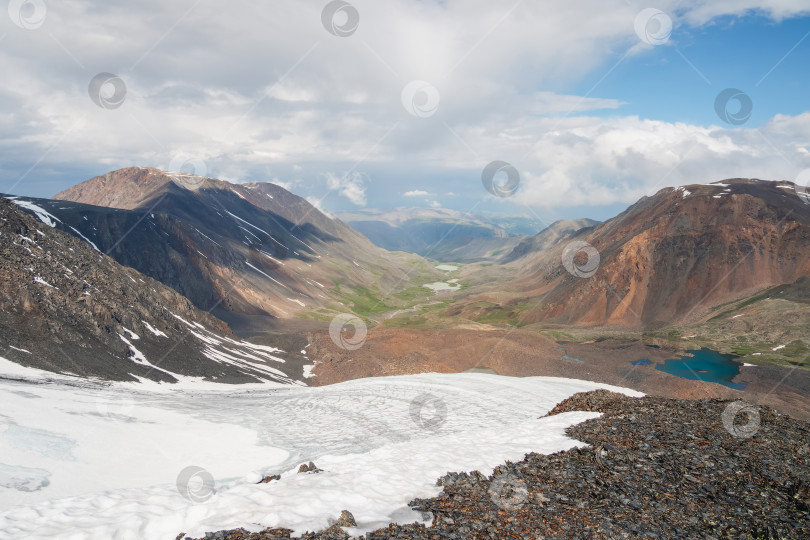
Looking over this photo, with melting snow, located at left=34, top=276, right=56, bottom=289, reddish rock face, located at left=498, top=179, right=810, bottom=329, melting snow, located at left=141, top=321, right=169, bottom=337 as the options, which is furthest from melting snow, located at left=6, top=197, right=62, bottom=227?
reddish rock face, located at left=498, top=179, right=810, bottom=329

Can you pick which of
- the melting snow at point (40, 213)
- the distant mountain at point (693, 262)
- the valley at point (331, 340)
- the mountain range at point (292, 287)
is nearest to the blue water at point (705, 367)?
the valley at point (331, 340)

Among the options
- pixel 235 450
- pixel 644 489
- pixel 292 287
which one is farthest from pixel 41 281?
pixel 292 287

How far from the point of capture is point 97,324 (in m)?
38.5

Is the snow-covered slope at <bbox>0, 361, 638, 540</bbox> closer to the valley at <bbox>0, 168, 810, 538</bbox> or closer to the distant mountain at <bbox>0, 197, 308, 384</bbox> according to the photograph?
the valley at <bbox>0, 168, 810, 538</bbox>

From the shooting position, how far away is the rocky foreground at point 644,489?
9805 millimetres

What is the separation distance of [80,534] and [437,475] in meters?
8.49

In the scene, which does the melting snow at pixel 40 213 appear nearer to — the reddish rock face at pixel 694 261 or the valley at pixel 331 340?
the valley at pixel 331 340

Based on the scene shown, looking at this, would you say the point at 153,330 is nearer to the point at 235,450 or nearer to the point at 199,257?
the point at 235,450

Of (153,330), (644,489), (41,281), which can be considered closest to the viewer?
(644,489)

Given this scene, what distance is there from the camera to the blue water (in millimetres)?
58987

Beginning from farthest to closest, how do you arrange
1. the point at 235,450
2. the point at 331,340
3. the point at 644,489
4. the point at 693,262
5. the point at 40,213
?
the point at 693,262 < the point at 40,213 < the point at 331,340 < the point at 235,450 < the point at 644,489

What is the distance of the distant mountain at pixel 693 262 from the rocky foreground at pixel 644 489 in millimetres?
90346

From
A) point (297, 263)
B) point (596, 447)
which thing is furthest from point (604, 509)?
point (297, 263)

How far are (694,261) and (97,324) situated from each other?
11461cm
